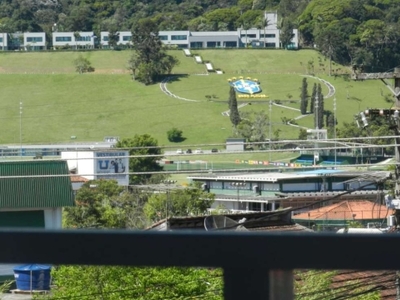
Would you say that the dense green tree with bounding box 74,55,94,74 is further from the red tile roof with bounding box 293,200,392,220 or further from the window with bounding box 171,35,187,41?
the red tile roof with bounding box 293,200,392,220

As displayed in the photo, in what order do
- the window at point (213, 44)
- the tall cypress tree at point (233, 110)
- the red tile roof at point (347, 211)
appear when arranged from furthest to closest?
the window at point (213, 44), the tall cypress tree at point (233, 110), the red tile roof at point (347, 211)

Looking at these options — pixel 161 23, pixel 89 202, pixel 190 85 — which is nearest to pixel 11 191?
pixel 89 202

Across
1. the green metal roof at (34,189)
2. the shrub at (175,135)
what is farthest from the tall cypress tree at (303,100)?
the green metal roof at (34,189)

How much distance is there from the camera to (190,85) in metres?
76.0

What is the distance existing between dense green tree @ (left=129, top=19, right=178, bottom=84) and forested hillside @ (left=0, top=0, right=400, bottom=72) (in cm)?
1340

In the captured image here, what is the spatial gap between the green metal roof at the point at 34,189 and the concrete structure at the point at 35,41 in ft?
259

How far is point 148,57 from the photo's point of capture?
79625 millimetres

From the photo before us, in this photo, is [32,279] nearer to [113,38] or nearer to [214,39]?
[113,38]

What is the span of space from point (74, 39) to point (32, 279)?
90.8m

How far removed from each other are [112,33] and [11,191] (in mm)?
77611

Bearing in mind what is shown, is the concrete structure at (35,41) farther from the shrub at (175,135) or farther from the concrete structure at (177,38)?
the shrub at (175,135)

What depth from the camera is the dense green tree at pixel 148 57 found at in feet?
253

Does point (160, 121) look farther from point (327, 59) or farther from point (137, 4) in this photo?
point (137, 4)

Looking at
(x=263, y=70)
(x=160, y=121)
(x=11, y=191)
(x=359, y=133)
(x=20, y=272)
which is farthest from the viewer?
(x=263, y=70)
